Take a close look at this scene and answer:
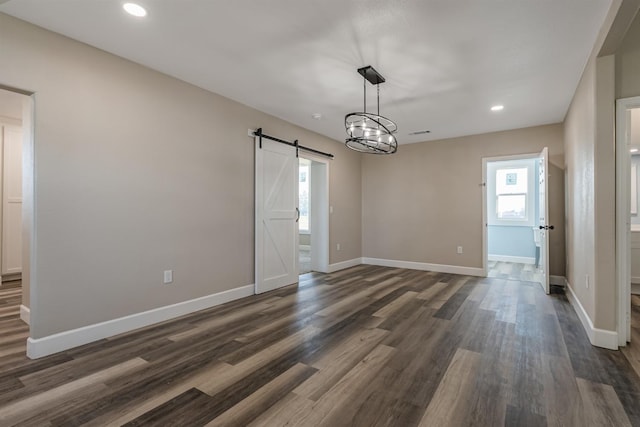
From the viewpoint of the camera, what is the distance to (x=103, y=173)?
279cm

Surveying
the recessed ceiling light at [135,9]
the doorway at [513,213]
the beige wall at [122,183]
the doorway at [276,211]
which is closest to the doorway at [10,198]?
the beige wall at [122,183]

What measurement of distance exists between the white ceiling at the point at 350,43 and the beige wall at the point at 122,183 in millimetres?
261

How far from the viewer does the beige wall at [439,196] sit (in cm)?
504

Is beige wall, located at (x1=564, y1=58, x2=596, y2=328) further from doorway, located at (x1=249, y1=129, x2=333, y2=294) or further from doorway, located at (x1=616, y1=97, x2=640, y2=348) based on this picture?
doorway, located at (x1=249, y1=129, x2=333, y2=294)

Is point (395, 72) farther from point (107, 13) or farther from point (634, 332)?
point (634, 332)

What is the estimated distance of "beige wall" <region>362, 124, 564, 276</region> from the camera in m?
5.04

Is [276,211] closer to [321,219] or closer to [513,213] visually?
[321,219]

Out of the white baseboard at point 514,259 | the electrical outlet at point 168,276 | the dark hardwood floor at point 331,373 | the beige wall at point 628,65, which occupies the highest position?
the beige wall at point 628,65

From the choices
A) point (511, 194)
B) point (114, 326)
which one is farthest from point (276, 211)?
point (511, 194)

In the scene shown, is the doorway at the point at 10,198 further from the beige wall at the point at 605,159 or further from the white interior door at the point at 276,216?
the beige wall at the point at 605,159

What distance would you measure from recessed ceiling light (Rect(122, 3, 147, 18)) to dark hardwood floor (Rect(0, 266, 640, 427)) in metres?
2.67

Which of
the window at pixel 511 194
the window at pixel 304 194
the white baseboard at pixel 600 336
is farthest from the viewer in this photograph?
the window at pixel 304 194

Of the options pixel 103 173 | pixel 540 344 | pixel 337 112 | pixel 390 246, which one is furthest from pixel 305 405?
Answer: pixel 390 246

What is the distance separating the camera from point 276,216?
4668 mm
